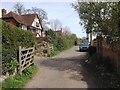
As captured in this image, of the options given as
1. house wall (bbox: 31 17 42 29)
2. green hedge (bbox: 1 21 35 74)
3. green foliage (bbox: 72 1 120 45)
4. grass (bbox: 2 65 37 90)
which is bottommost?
grass (bbox: 2 65 37 90)

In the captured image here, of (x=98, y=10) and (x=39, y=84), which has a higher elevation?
(x=98, y=10)

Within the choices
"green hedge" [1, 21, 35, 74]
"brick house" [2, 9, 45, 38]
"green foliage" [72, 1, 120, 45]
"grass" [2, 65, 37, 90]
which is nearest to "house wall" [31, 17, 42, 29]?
"brick house" [2, 9, 45, 38]

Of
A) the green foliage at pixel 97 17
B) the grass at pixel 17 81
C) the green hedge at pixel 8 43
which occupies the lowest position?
the grass at pixel 17 81

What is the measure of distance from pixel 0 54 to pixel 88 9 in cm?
679

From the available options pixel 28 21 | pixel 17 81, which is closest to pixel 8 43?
pixel 17 81

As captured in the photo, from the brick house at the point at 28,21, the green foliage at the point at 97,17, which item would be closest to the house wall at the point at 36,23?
the brick house at the point at 28,21

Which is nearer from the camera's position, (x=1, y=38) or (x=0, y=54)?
(x=0, y=54)

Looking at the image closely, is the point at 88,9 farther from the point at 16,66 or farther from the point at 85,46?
the point at 85,46

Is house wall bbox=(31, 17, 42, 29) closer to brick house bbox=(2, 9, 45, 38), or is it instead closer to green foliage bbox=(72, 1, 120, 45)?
brick house bbox=(2, 9, 45, 38)

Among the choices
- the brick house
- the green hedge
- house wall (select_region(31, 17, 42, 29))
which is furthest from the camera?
house wall (select_region(31, 17, 42, 29))

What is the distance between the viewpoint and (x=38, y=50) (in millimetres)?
24828

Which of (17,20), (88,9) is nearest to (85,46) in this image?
(17,20)

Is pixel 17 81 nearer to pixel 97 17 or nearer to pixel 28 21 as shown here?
pixel 97 17

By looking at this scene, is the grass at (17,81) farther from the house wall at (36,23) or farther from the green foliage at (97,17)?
the house wall at (36,23)
